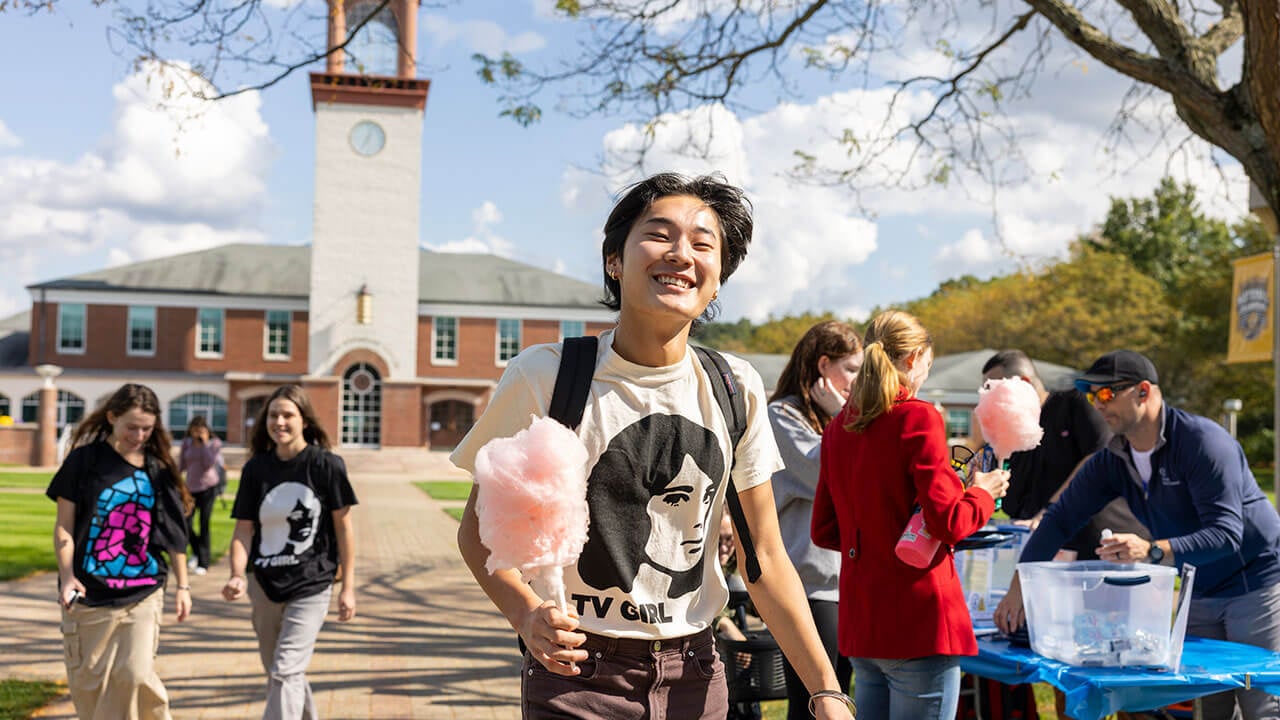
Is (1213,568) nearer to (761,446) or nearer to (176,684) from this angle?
(761,446)

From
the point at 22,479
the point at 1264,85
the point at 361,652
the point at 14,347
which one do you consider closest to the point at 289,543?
the point at 361,652

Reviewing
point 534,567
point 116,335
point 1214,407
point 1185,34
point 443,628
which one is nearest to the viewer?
point 534,567

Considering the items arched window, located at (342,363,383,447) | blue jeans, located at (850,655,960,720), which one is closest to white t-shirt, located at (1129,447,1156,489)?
blue jeans, located at (850,655,960,720)

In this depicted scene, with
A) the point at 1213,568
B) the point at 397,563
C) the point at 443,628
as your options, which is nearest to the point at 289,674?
the point at 1213,568

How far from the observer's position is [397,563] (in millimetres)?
15523

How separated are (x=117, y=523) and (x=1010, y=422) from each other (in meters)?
4.48

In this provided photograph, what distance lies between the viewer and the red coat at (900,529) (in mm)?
3697

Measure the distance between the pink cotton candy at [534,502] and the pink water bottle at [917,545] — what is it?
190cm

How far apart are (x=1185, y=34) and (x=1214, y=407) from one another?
47.1 metres

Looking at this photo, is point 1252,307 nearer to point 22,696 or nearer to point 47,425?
point 22,696

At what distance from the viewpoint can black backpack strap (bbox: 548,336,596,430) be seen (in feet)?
8.22

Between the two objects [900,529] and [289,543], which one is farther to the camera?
[289,543]

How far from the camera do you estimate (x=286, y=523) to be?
580 centimetres

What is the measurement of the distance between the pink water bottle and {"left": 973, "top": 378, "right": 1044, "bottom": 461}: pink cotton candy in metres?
1.00
